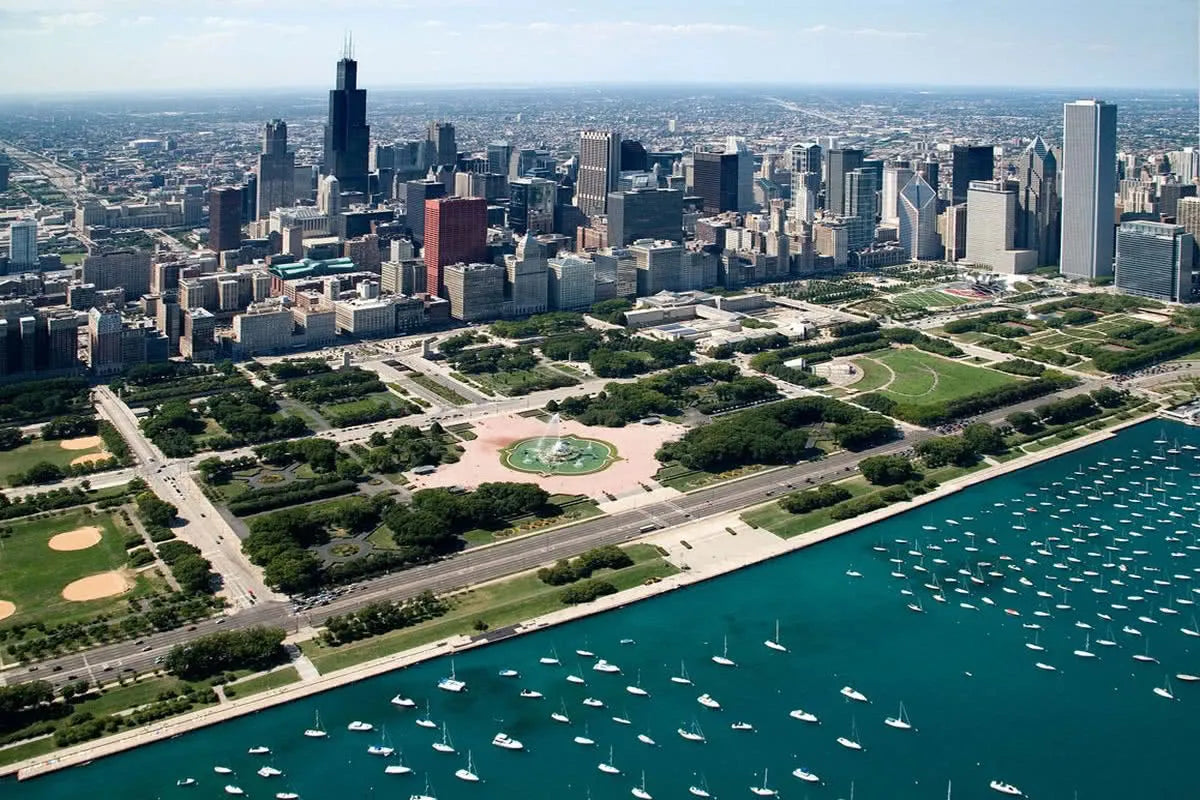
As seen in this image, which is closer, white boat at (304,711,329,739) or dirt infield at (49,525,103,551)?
white boat at (304,711,329,739)

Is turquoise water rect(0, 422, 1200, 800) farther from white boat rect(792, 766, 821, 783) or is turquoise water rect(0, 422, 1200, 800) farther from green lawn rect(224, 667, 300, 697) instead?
green lawn rect(224, 667, 300, 697)

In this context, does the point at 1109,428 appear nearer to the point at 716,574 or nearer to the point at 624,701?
the point at 716,574

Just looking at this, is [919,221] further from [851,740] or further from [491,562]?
[851,740]

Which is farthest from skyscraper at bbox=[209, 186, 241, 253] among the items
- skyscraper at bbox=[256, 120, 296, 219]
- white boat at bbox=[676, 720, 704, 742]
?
white boat at bbox=[676, 720, 704, 742]

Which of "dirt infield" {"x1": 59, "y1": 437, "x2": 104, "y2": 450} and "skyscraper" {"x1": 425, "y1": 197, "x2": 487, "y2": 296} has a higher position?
"skyscraper" {"x1": 425, "y1": 197, "x2": 487, "y2": 296}

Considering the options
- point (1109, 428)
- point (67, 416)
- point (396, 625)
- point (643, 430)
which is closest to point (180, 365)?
point (67, 416)
